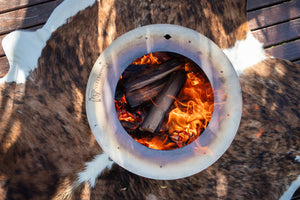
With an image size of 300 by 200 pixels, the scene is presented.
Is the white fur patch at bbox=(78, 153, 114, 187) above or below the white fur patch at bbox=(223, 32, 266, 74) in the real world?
below

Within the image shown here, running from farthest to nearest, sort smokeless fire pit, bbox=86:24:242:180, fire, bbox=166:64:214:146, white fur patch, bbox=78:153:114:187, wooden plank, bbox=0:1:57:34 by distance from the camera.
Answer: wooden plank, bbox=0:1:57:34 → fire, bbox=166:64:214:146 → white fur patch, bbox=78:153:114:187 → smokeless fire pit, bbox=86:24:242:180

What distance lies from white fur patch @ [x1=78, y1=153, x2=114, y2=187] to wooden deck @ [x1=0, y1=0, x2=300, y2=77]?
4.16 feet

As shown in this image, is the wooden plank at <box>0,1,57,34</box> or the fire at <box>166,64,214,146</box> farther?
the wooden plank at <box>0,1,57,34</box>

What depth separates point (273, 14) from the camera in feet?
6.96

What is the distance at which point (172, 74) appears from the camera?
1695mm

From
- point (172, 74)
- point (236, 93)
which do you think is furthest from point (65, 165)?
point (236, 93)

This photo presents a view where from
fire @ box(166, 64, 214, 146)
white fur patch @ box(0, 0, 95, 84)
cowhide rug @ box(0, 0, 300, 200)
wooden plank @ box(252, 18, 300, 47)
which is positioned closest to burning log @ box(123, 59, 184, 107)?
fire @ box(166, 64, 214, 146)

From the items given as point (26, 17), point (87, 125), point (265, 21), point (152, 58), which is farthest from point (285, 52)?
point (26, 17)

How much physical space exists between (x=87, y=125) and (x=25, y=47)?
28.3 inches

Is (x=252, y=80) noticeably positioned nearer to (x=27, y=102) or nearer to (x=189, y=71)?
(x=189, y=71)

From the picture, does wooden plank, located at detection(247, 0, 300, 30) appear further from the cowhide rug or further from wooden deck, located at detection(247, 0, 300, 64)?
the cowhide rug

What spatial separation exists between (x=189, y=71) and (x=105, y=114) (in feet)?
2.28

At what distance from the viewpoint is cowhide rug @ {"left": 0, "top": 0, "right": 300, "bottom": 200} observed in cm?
158

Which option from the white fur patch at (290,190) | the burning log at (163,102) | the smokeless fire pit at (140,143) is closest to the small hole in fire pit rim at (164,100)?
the burning log at (163,102)
